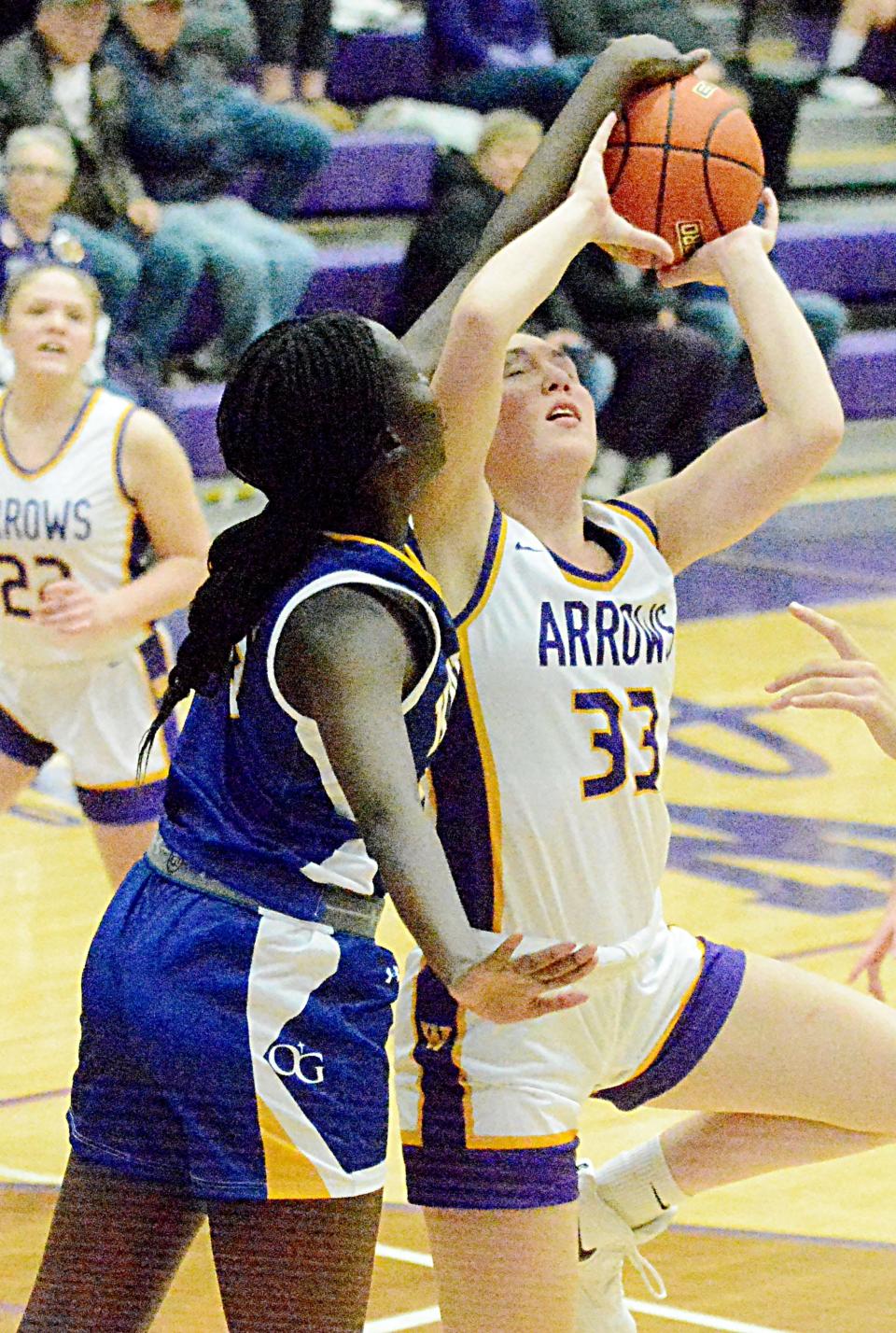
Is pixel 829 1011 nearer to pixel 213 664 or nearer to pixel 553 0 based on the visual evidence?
pixel 213 664

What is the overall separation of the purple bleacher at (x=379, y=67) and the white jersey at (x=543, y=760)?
7878mm

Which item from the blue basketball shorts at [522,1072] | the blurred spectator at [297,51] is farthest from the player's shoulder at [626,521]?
the blurred spectator at [297,51]

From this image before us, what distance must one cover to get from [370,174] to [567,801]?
24.6 feet

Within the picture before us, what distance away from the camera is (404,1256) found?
3521mm

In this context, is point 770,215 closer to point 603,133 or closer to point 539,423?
point 603,133

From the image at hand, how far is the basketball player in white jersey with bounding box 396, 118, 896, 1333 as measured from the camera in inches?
101

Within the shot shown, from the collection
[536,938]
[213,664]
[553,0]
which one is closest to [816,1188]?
[536,938]

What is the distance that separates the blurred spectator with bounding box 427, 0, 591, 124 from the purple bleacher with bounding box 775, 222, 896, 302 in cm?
158

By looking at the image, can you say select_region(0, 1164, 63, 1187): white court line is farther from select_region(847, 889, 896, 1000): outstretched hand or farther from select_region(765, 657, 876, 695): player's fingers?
select_region(765, 657, 876, 695): player's fingers

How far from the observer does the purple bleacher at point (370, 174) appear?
9641 mm

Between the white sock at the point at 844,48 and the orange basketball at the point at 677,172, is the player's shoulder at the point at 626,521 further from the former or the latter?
the white sock at the point at 844,48

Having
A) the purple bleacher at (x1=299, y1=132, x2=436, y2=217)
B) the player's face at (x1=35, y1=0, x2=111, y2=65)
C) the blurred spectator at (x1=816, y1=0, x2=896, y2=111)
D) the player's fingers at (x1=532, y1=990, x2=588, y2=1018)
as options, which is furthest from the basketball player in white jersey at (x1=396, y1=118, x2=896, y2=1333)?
the blurred spectator at (x1=816, y1=0, x2=896, y2=111)

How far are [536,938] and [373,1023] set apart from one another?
463 millimetres

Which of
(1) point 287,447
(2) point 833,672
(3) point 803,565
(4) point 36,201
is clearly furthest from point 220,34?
(1) point 287,447
